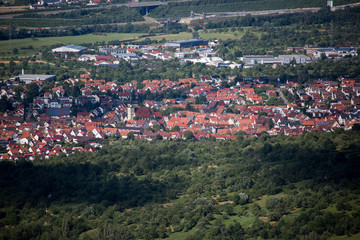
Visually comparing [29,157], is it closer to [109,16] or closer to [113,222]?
[113,222]

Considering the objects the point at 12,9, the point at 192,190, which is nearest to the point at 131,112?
the point at 192,190


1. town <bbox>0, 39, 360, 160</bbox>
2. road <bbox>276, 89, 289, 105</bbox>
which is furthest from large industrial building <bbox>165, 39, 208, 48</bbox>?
road <bbox>276, 89, 289, 105</bbox>

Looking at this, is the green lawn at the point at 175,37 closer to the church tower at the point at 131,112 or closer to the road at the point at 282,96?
the road at the point at 282,96

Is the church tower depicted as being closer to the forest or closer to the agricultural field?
the forest

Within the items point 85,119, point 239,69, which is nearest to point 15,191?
point 85,119

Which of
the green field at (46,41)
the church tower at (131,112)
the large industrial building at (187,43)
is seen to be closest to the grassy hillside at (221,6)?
the green field at (46,41)

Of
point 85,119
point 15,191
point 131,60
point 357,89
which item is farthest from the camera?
point 131,60
